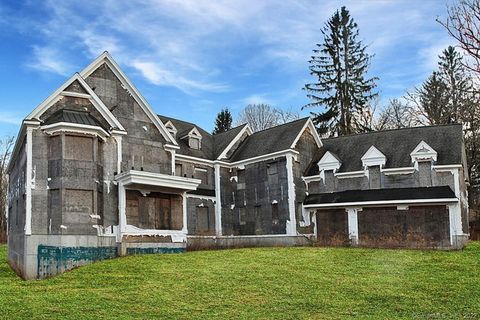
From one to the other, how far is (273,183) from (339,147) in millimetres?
5552

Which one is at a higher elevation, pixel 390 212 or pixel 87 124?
pixel 87 124

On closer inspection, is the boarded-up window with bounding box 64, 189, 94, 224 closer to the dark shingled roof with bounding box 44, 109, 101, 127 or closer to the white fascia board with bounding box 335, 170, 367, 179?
the dark shingled roof with bounding box 44, 109, 101, 127

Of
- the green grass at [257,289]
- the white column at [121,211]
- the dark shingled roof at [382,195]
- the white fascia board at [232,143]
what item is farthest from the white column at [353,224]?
the white column at [121,211]

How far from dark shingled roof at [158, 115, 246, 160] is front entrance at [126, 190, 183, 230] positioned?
7085 millimetres

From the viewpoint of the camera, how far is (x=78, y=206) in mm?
21578

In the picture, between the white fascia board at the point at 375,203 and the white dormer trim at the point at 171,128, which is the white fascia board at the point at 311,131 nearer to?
the white fascia board at the point at 375,203

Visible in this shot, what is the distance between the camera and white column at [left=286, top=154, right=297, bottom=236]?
1191 inches

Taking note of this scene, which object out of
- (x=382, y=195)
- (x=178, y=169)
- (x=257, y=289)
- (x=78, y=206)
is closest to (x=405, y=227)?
(x=382, y=195)

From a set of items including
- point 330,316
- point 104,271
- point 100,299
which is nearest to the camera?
point 330,316

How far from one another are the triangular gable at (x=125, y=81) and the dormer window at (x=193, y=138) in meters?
7.23

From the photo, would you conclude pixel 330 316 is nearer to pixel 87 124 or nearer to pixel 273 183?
pixel 87 124

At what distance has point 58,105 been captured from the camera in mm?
22562

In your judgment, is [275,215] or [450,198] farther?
[275,215]

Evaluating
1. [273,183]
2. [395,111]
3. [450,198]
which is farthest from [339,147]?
[395,111]
